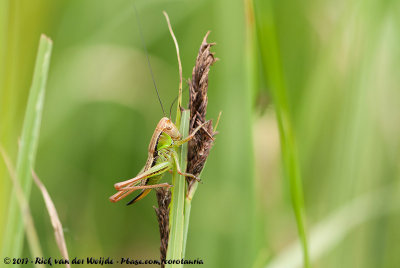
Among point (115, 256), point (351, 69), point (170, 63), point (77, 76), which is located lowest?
point (115, 256)

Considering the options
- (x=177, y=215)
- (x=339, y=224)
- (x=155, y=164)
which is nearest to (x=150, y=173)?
(x=155, y=164)

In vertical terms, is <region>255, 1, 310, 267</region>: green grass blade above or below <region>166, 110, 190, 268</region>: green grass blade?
above

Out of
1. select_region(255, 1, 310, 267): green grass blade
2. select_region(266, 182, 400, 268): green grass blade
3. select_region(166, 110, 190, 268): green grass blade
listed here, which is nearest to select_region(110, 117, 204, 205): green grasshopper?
select_region(166, 110, 190, 268): green grass blade

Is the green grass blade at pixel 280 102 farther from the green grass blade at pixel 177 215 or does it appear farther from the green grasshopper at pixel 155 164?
the green grasshopper at pixel 155 164

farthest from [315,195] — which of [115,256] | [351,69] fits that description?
[115,256]

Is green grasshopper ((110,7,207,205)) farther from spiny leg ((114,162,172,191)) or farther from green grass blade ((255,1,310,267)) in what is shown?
green grass blade ((255,1,310,267))

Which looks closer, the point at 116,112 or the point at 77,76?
the point at 77,76

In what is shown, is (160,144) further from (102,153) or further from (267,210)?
(102,153)

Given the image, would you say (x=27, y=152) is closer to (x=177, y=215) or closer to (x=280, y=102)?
(x=177, y=215)
